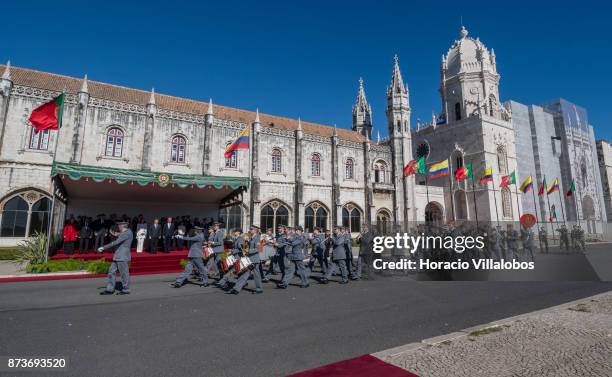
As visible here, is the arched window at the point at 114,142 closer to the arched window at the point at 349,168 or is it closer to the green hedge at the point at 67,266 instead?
the green hedge at the point at 67,266

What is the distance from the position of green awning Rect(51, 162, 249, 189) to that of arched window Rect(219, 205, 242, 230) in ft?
20.4

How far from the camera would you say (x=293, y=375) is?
11.2 feet

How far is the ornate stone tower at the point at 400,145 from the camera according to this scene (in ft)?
91.7

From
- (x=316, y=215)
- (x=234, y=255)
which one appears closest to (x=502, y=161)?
(x=316, y=215)

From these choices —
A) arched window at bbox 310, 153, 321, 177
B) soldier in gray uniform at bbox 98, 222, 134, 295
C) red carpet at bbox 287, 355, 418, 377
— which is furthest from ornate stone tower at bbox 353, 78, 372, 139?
A: red carpet at bbox 287, 355, 418, 377

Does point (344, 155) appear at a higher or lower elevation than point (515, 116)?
lower

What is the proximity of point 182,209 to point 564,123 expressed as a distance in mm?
49382

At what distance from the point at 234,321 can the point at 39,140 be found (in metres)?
18.7

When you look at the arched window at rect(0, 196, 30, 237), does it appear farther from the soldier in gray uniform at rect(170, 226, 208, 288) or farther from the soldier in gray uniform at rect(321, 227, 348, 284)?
the soldier in gray uniform at rect(321, 227, 348, 284)

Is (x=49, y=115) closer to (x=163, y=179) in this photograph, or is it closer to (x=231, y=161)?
(x=163, y=179)

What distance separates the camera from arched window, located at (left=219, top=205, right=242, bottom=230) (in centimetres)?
2169

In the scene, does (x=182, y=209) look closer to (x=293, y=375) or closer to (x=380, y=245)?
(x=380, y=245)

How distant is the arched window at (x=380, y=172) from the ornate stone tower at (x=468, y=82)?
570 inches

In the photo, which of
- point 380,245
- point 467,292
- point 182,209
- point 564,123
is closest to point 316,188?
point 182,209
